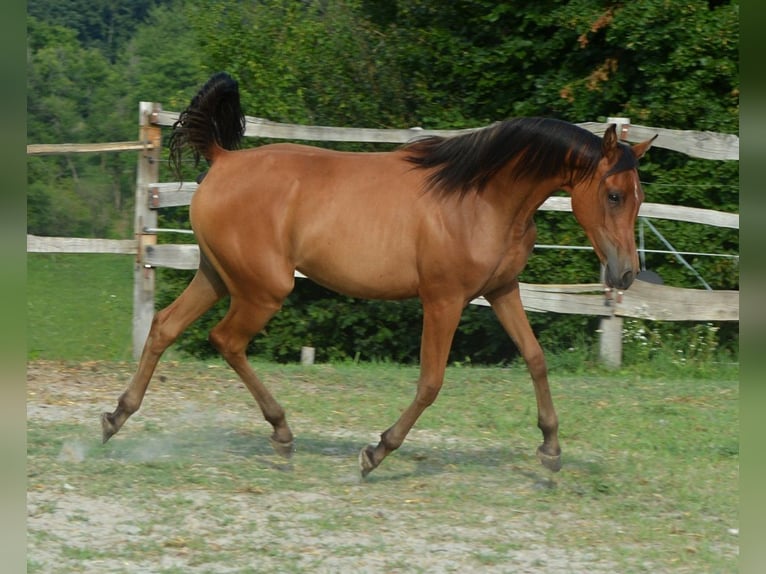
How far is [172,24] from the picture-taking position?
74.9 feet

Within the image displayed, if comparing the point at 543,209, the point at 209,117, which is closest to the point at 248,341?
the point at 209,117

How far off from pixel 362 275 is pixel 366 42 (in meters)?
7.72

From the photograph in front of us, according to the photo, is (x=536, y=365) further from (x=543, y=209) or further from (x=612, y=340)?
(x=543, y=209)

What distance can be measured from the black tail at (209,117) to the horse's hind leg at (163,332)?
0.67 m

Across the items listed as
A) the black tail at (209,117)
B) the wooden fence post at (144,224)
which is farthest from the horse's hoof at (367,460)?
the wooden fence post at (144,224)

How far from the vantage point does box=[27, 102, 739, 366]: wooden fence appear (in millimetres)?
8695

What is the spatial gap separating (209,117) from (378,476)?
7.50ft

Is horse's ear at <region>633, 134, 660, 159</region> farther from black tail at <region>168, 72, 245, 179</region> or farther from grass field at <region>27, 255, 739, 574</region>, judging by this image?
black tail at <region>168, 72, 245, 179</region>

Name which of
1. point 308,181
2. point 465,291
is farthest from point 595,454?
point 308,181

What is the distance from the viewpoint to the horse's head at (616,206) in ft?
16.1

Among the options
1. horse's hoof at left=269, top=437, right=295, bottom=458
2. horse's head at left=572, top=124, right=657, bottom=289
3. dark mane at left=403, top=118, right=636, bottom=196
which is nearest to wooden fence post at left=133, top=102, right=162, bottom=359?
horse's hoof at left=269, top=437, right=295, bottom=458

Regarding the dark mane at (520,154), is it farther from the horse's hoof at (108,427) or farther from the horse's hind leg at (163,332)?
the horse's hoof at (108,427)

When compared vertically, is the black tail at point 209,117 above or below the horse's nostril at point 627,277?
above

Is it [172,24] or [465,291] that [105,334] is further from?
[172,24]
